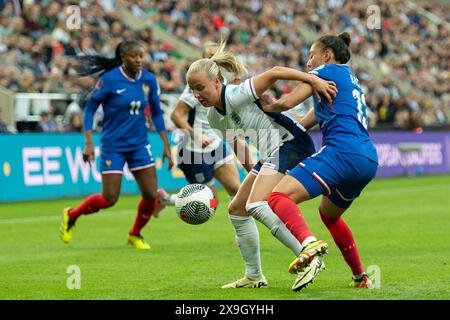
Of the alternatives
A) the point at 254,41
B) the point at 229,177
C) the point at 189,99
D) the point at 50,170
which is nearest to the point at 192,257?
the point at 229,177

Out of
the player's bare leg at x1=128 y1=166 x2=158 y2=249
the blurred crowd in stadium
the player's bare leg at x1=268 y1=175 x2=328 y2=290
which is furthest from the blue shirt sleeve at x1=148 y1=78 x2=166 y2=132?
the player's bare leg at x1=268 y1=175 x2=328 y2=290

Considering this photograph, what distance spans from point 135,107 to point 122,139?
18.0 inches

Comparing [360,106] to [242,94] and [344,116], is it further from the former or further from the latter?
[242,94]

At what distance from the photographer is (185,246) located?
12.1 m

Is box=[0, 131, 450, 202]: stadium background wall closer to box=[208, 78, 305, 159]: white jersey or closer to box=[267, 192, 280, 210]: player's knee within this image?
box=[208, 78, 305, 159]: white jersey

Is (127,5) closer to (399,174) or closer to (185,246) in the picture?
(399,174)

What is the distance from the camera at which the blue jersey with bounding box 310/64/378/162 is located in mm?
7625

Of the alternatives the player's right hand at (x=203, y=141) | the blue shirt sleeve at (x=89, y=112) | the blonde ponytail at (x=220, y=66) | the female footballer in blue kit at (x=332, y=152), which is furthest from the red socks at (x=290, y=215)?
the blue shirt sleeve at (x=89, y=112)

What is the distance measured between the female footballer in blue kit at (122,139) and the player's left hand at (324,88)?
4878 mm

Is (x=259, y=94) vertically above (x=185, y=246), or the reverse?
(x=259, y=94)

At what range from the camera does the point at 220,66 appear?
8.16 m

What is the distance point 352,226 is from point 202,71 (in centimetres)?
702
